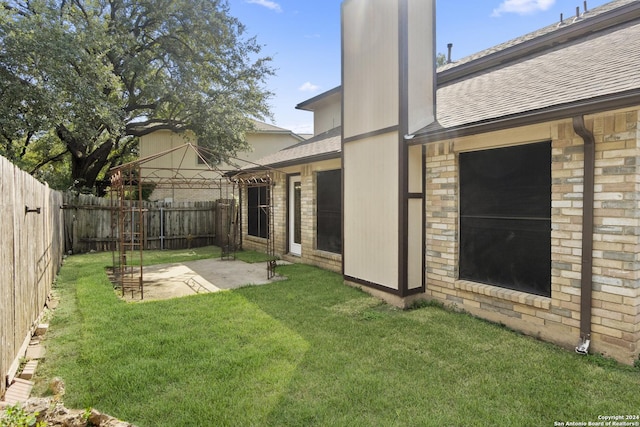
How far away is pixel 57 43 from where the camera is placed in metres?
11.4

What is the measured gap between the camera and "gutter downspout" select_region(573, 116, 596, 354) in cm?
375

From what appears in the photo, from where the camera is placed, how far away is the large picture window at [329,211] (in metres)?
8.08

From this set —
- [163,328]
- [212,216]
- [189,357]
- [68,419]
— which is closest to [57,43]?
[212,216]

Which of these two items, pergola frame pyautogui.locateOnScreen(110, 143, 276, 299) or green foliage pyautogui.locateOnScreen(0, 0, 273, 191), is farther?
green foliage pyautogui.locateOnScreen(0, 0, 273, 191)

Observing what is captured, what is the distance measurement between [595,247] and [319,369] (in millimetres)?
3116

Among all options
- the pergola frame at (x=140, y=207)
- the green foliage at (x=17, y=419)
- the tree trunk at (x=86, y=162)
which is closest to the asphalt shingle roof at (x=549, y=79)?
the pergola frame at (x=140, y=207)

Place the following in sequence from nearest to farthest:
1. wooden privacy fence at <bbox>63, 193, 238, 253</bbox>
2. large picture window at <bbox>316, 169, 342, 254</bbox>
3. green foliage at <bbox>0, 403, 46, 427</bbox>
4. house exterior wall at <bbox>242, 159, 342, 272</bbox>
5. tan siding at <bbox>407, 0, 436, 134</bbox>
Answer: green foliage at <bbox>0, 403, 46, 427</bbox>
tan siding at <bbox>407, 0, 436, 134</bbox>
large picture window at <bbox>316, 169, 342, 254</bbox>
house exterior wall at <bbox>242, 159, 342, 272</bbox>
wooden privacy fence at <bbox>63, 193, 238, 253</bbox>

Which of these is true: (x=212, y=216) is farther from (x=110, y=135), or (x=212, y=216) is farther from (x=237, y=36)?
(x=237, y=36)

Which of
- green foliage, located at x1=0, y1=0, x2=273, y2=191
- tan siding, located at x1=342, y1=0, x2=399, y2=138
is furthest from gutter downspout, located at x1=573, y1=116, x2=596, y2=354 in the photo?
green foliage, located at x1=0, y1=0, x2=273, y2=191

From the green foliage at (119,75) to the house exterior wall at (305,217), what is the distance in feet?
24.3

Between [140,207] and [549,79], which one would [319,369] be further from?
[549,79]

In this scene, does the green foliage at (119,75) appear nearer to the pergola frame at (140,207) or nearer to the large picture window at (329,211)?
the pergola frame at (140,207)

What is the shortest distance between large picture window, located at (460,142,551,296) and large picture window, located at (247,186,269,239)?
23.4 feet

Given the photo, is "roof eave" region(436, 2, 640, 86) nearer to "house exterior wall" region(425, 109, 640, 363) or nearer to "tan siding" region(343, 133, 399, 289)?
"tan siding" region(343, 133, 399, 289)
